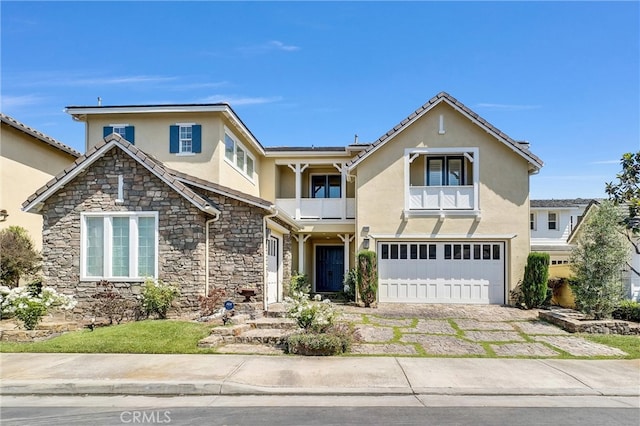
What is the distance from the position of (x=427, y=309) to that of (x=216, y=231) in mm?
7526

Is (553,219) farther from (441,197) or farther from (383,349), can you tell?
(383,349)

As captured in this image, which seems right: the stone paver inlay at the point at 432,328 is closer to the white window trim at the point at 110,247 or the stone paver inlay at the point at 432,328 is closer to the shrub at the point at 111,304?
the white window trim at the point at 110,247

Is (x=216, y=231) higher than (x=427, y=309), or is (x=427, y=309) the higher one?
(x=216, y=231)

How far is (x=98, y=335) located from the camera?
11.5m

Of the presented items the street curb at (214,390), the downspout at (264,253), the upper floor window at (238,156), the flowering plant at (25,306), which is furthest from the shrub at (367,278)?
the flowering plant at (25,306)

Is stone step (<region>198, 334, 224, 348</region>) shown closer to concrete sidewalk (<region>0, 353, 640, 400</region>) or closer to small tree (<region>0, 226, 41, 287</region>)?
concrete sidewalk (<region>0, 353, 640, 400</region>)

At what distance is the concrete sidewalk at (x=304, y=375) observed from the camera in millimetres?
7961

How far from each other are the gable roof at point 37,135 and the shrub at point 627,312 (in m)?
20.8

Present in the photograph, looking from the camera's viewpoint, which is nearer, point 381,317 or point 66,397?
point 66,397

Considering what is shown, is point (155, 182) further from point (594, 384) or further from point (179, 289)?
point (594, 384)

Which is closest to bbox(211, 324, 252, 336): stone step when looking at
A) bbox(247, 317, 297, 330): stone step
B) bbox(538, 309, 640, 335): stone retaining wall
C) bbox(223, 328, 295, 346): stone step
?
bbox(223, 328, 295, 346): stone step

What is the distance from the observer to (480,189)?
1814 centimetres

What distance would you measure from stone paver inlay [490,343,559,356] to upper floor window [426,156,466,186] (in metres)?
8.53

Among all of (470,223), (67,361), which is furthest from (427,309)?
(67,361)
